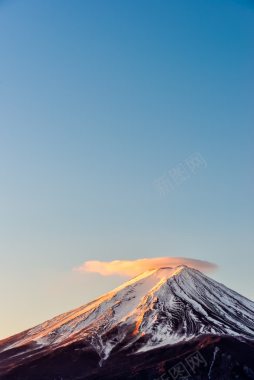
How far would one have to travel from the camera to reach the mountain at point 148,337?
100m

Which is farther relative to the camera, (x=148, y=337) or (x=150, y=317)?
(x=150, y=317)

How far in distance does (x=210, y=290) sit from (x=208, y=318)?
88.5ft

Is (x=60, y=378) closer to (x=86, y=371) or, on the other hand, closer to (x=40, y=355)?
(x=86, y=371)

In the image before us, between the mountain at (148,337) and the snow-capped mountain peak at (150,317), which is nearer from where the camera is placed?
the mountain at (148,337)

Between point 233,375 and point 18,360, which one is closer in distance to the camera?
point 233,375

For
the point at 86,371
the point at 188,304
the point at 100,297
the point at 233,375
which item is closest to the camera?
the point at 233,375

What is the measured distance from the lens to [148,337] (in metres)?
118

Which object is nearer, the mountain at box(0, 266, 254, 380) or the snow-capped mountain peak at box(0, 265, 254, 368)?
the mountain at box(0, 266, 254, 380)

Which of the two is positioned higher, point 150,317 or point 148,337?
point 150,317

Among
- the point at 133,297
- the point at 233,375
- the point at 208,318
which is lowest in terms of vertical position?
the point at 233,375

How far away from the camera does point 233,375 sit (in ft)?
316

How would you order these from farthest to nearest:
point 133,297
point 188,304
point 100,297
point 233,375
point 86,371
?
1. point 100,297
2. point 133,297
3. point 188,304
4. point 86,371
5. point 233,375

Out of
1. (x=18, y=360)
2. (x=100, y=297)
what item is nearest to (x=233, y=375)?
(x=18, y=360)

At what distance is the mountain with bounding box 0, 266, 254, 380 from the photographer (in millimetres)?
100188
